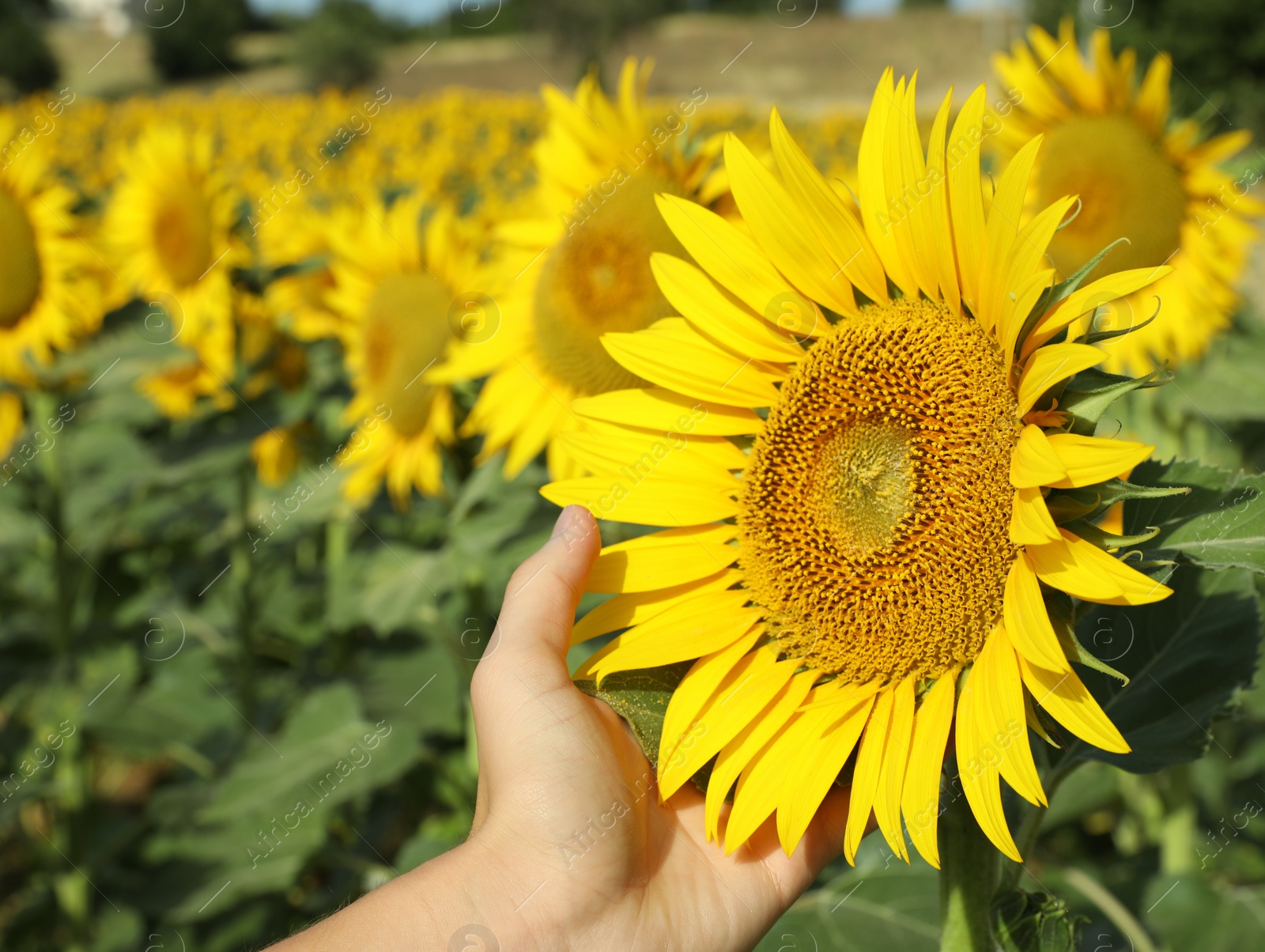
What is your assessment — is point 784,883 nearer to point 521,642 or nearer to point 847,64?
point 521,642

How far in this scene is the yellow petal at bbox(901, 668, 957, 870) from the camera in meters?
1.16

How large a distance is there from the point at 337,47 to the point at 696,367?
22.5 m

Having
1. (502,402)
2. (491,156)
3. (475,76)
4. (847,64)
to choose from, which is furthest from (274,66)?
(502,402)

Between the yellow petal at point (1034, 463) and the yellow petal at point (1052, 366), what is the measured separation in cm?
4

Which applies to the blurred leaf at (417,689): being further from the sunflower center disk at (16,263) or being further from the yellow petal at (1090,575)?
the yellow petal at (1090,575)

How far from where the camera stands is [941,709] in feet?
4.00

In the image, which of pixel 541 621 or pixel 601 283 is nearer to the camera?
pixel 541 621

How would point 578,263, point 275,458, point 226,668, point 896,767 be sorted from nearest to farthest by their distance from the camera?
1. point 896,767
2. point 578,263
3. point 226,668
4. point 275,458

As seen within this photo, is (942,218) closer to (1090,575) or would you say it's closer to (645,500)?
(1090,575)

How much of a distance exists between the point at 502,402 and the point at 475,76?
2740 centimetres

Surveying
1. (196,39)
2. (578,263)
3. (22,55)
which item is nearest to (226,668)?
(578,263)

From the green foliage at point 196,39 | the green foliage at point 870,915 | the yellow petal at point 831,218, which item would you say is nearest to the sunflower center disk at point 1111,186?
the yellow petal at point 831,218

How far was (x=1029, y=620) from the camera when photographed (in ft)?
3.52

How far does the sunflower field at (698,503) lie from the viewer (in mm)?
1210
